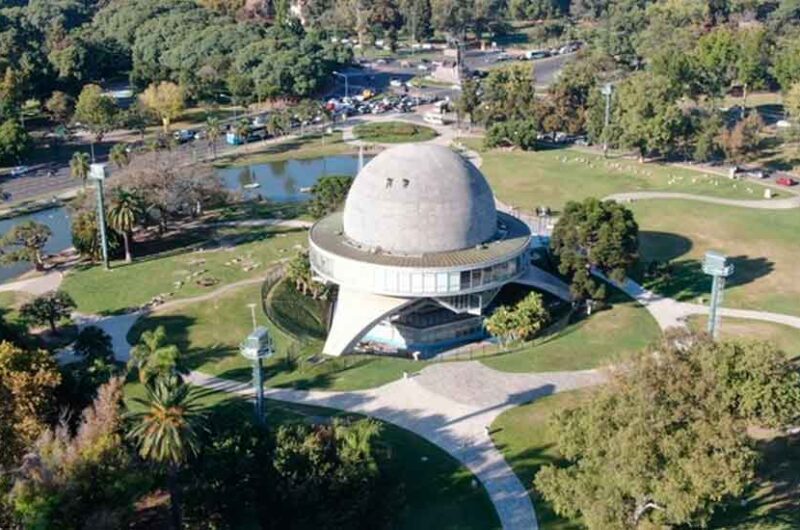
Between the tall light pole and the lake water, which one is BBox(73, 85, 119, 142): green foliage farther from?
the tall light pole

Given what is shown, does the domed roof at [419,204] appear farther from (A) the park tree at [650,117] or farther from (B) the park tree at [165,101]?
(B) the park tree at [165,101]

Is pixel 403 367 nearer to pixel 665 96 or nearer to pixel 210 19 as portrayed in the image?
pixel 665 96

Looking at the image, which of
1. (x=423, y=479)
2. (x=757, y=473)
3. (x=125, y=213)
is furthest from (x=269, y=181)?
(x=757, y=473)

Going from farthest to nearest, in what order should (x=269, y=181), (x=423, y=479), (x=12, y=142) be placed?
1. (x=269, y=181)
2. (x=12, y=142)
3. (x=423, y=479)

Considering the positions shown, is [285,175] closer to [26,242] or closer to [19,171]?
[19,171]

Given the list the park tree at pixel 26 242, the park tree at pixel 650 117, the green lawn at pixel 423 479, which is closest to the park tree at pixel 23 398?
the green lawn at pixel 423 479

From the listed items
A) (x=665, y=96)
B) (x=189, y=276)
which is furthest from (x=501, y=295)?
(x=665, y=96)
